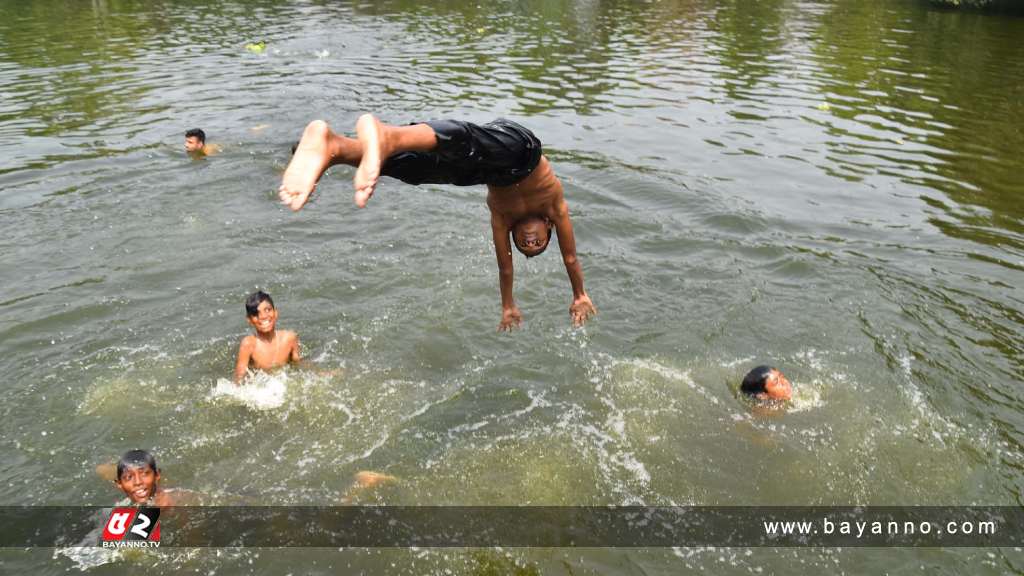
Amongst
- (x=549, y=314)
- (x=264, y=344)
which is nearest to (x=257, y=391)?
(x=264, y=344)

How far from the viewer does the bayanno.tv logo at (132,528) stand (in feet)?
18.0

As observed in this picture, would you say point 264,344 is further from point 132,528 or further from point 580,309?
point 580,309

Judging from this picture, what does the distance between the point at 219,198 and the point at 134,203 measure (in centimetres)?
129

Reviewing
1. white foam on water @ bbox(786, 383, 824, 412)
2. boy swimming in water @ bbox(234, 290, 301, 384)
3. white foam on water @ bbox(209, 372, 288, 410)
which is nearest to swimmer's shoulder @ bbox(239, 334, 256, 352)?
boy swimming in water @ bbox(234, 290, 301, 384)

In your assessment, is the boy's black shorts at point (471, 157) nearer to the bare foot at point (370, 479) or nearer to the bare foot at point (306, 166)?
the bare foot at point (306, 166)

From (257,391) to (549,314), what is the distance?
11.6 feet

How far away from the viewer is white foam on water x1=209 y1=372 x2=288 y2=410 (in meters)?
7.23

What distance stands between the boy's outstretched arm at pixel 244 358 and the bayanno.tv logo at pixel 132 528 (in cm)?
189

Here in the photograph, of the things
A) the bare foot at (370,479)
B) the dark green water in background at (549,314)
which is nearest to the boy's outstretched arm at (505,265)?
the dark green water in background at (549,314)

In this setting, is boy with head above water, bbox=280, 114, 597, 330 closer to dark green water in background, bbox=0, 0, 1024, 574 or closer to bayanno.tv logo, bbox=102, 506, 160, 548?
dark green water in background, bbox=0, 0, 1024, 574

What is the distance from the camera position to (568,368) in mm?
7871

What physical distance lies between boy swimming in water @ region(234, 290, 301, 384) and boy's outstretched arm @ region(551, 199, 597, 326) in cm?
303

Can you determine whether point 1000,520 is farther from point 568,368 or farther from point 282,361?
point 282,361

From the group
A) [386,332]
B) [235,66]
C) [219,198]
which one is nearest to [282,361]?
[386,332]
